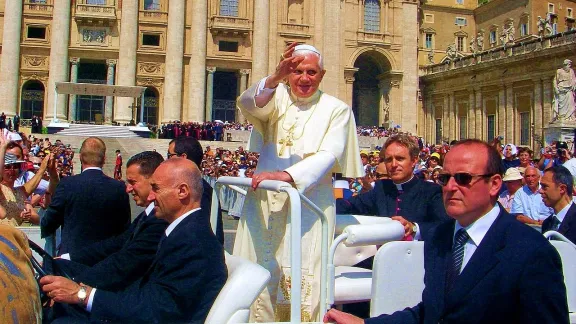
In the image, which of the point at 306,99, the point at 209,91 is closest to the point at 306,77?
the point at 306,99

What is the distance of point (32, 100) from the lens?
40.9 m

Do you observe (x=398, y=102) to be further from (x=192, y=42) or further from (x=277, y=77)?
(x=277, y=77)

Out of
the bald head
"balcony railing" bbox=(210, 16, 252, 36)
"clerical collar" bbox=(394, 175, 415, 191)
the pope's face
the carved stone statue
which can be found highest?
"balcony railing" bbox=(210, 16, 252, 36)

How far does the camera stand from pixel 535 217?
7.87 m

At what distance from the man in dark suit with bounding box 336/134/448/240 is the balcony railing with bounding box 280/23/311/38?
40.7m

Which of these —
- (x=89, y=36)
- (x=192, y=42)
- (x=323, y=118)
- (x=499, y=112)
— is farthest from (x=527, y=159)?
(x=89, y=36)

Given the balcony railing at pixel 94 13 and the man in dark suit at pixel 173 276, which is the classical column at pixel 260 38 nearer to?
the balcony railing at pixel 94 13

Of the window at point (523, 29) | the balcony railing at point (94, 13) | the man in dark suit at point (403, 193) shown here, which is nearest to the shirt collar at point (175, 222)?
the man in dark suit at point (403, 193)

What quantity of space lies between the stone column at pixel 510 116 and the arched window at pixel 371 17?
13.3 metres

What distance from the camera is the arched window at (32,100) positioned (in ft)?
133

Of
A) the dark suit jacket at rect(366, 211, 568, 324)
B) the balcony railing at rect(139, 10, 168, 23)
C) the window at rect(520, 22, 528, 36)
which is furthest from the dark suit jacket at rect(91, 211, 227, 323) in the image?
the window at rect(520, 22, 528, 36)

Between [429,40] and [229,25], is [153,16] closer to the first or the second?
[229,25]

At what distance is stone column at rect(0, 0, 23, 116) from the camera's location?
3894 centimetres

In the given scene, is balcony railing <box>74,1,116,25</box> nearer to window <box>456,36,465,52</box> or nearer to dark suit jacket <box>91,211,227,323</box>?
window <box>456,36,465,52</box>
